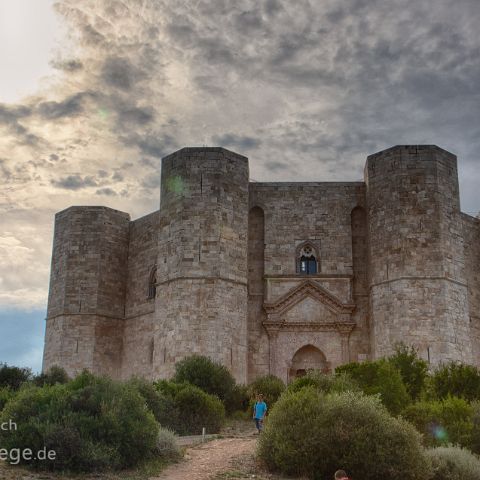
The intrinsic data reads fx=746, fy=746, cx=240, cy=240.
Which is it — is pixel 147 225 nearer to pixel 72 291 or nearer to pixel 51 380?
pixel 72 291

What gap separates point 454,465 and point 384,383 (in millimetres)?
5192

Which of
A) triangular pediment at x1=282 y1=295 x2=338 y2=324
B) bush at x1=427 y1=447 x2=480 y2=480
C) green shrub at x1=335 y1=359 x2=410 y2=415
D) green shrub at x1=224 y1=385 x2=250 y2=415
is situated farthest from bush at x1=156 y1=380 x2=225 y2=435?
triangular pediment at x1=282 y1=295 x2=338 y2=324

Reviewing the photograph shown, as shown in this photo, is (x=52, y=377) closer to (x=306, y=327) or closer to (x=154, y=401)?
(x=154, y=401)

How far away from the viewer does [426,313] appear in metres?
23.6

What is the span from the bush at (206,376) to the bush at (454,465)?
9438 mm

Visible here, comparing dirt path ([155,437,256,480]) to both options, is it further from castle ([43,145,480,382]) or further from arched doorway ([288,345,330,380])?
arched doorway ([288,345,330,380])

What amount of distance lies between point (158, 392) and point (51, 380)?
7345 mm

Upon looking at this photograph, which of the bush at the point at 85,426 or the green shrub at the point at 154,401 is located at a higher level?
the green shrub at the point at 154,401

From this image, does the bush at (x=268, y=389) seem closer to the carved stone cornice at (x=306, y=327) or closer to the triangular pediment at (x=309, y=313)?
the carved stone cornice at (x=306, y=327)

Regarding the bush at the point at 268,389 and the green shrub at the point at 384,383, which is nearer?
the green shrub at the point at 384,383

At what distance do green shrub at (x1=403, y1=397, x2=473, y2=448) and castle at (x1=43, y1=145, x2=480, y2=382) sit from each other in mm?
8489

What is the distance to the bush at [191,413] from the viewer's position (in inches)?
675

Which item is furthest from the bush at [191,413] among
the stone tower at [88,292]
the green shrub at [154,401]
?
the stone tower at [88,292]

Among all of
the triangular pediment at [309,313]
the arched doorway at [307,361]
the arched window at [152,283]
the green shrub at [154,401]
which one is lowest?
the green shrub at [154,401]
